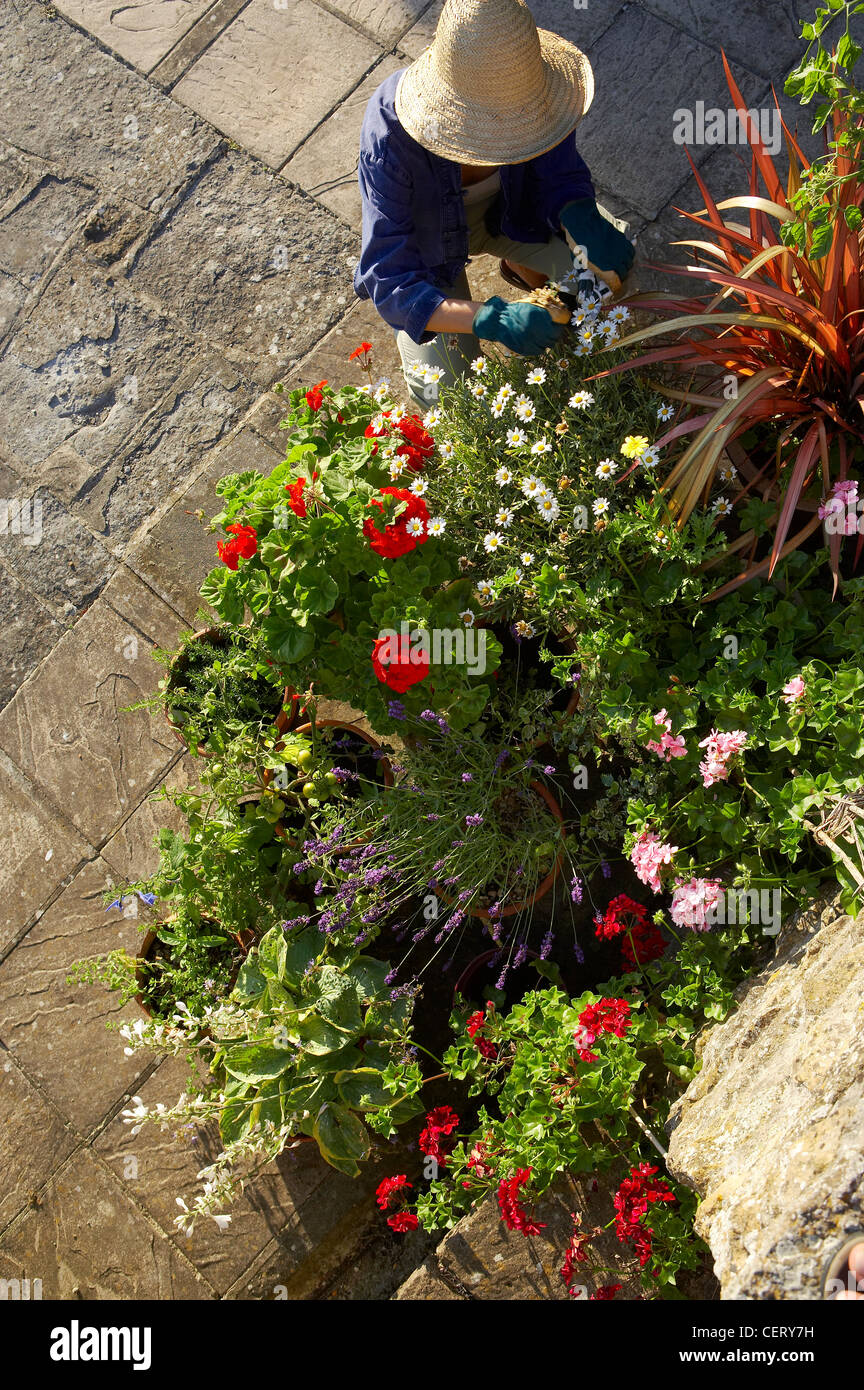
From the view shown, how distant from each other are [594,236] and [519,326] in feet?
1.47

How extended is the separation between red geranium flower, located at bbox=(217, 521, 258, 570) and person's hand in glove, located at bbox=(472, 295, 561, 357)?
818 mm

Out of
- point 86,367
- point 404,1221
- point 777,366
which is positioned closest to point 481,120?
point 777,366

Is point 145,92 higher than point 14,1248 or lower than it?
higher

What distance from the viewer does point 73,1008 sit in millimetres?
3260

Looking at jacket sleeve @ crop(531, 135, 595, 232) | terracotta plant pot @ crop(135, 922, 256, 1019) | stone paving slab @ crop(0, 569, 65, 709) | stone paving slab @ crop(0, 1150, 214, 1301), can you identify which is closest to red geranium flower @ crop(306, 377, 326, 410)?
jacket sleeve @ crop(531, 135, 595, 232)

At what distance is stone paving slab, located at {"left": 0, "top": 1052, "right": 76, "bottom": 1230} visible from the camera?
10.3 ft

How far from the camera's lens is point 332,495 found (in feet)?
7.84

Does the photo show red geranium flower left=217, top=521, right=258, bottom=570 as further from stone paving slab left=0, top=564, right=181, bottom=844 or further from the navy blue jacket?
stone paving slab left=0, top=564, right=181, bottom=844

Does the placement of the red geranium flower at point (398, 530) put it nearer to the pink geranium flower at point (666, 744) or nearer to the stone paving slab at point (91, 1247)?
the pink geranium flower at point (666, 744)

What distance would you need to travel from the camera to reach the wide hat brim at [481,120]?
246cm
